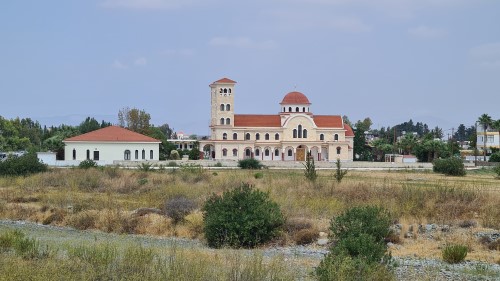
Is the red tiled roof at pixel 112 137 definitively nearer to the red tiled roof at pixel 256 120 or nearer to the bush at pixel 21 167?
the red tiled roof at pixel 256 120

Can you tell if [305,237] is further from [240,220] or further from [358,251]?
[358,251]

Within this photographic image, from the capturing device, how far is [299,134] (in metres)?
89.7

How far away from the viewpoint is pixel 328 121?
301ft

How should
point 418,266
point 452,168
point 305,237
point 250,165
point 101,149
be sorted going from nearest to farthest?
point 418,266 < point 305,237 < point 452,168 < point 250,165 < point 101,149

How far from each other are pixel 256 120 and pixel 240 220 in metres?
73.0

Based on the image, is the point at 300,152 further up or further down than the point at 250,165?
further up

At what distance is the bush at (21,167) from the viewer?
145 ft

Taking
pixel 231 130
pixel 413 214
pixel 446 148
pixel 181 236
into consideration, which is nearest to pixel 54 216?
pixel 181 236

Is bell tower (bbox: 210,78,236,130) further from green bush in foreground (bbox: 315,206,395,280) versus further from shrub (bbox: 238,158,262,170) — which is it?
green bush in foreground (bbox: 315,206,395,280)

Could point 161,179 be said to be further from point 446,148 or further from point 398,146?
point 398,146

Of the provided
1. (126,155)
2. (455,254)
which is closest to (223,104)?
(126,155)

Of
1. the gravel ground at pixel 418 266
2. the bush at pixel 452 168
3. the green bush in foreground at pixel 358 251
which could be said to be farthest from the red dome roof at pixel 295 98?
the green bush in foreground at pixel 358 251

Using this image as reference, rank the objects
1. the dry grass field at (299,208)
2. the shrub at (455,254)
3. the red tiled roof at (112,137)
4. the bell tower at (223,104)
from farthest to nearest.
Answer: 1. the bell tower at (223,104)
2. the red tiled roof at (112,137)
3. the dry grass field at (299,208)
4. the shrub at (455,254)

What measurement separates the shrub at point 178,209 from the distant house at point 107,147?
4845cm
